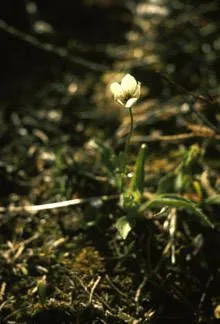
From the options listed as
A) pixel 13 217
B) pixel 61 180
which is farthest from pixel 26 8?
pixel 13 217

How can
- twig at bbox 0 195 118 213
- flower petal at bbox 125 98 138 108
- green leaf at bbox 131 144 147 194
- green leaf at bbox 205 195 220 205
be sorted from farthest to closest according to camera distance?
twig at bbox 0 195 118 213 → green leaf at bbox 205 195 220 205 → green leaf at bbox 131 144 147 194 → flower petal at bbox 125 98 138 108

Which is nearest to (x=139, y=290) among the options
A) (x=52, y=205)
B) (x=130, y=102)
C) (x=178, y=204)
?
(x=178, y=204)

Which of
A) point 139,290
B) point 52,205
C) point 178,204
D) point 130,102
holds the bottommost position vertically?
point 139,290

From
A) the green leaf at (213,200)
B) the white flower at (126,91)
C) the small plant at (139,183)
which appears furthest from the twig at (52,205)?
the white flower at (126,91)

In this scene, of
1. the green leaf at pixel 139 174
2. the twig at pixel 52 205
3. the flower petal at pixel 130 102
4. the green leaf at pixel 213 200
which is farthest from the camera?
the twig at pixel 52 205

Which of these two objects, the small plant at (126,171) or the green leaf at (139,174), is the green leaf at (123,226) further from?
the green leaf at (139,174)

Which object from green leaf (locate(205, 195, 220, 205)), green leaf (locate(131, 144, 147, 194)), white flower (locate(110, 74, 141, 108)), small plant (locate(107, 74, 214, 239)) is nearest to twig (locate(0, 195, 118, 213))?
small plant (locate(107, 74, 214, 239))

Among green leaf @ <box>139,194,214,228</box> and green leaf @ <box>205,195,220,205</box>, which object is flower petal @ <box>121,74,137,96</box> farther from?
green leaf @ <box>205,195,220,205</box>

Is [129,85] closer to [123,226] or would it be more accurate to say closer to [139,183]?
[139,183]

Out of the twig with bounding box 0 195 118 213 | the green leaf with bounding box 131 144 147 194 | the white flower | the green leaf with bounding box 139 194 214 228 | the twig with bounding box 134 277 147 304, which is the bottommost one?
the twig with bounding box 134 277 147 304

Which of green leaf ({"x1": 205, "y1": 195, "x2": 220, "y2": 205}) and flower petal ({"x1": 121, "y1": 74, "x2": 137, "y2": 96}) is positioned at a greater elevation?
flower petal ({"x1": 121, "y1": 74, "x2": 137, "y2": 96})

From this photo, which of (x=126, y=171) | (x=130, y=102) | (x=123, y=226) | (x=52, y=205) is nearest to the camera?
(x=130, y=102)
